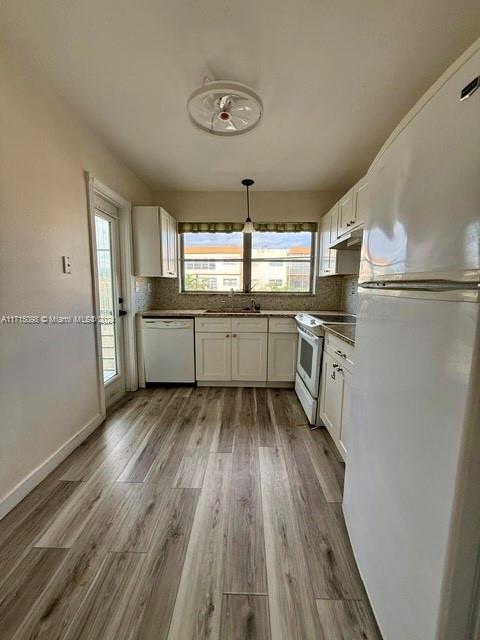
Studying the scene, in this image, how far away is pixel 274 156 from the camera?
2.58m

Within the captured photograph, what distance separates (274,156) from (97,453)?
120 inches

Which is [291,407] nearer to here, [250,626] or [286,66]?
[250,626]

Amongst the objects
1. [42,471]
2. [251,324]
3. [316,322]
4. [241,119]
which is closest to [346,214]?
[316,322]

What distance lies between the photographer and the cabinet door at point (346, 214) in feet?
7.68

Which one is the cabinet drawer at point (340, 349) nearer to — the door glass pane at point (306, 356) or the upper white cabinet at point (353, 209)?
the door glass pane at point (306, 356)

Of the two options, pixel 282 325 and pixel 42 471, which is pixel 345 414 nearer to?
pixel 282 325

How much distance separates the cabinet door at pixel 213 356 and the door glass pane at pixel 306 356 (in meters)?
0.88

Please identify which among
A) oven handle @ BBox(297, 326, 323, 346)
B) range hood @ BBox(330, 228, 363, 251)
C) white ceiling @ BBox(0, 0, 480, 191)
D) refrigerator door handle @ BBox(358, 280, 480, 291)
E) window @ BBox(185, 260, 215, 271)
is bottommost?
oven handle @ BBox(297, 326, 323, 346)

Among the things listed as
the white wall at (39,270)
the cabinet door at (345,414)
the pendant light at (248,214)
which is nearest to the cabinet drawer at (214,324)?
the pendant light at (248,214)

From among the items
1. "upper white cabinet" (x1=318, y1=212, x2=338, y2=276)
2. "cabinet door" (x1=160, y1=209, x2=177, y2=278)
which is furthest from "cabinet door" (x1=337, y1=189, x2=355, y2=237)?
"cabinet door" (x1=160, y1=209, x2=177, y2=278)

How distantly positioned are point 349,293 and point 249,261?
Result: 4.68 feet

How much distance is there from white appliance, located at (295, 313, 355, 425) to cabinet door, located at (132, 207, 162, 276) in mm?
1807

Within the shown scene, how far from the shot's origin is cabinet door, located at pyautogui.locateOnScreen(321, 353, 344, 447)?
1885 mm

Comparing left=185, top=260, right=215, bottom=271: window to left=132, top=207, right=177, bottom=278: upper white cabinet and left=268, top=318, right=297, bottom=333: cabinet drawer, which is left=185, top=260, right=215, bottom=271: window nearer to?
left=132, top=207, right=177, bottom=278: upper white cabinet
